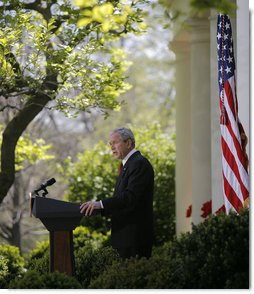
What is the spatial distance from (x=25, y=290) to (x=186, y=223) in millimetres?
8649

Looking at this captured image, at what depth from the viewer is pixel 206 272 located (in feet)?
22.4

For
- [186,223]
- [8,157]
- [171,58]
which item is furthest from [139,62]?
[8,157]

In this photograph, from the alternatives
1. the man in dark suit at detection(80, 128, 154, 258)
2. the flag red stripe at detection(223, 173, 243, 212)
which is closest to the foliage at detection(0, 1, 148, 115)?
the man in dark suit at detection(80, 128, 154, 258)

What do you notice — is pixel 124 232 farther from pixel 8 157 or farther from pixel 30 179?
pixel 30 179

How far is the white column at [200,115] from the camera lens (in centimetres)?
1316

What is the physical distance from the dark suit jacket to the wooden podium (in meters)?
0.47

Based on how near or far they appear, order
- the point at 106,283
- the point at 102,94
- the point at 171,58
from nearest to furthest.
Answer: the point at 106,283 → the point at 102,94 → the point at 171,58

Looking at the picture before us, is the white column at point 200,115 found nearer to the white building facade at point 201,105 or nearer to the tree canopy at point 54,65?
the white building facade at point 201,105

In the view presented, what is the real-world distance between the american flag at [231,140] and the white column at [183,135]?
606cm

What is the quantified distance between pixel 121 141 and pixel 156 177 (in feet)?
29.9

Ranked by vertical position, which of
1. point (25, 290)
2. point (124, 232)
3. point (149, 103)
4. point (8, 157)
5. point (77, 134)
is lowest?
point (25, 290)

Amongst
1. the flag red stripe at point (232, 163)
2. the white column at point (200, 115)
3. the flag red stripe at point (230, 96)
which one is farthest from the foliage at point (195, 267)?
the white column at point (200, 115)

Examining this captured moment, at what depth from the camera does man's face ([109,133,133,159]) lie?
8.32 meters

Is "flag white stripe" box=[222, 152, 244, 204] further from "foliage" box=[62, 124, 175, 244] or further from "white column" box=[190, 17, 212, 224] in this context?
"foliage" box=[62, 124, 175, 244]
